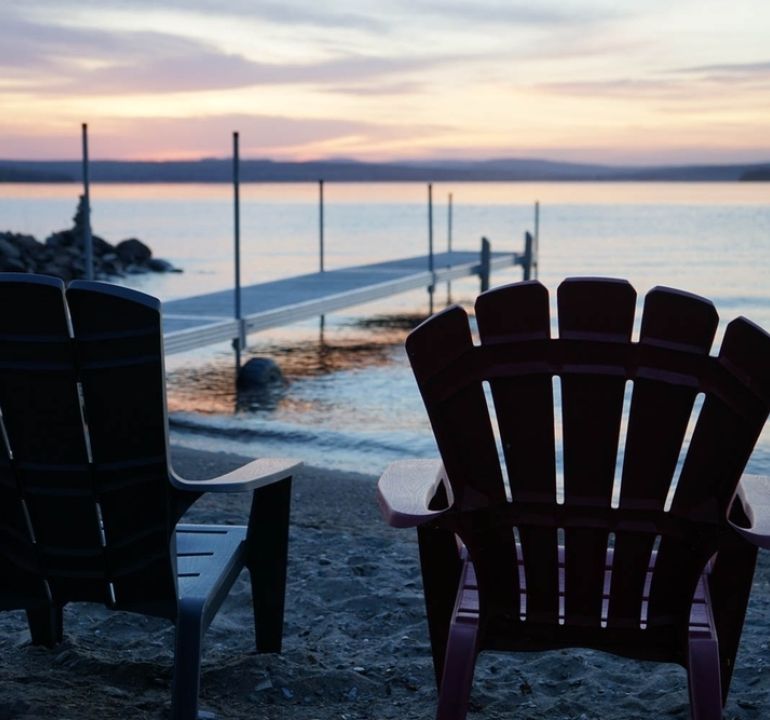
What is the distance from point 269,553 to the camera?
2.85 metres

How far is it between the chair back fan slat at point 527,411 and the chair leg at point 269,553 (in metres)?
0.80

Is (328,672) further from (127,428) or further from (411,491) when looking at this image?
(127,428)

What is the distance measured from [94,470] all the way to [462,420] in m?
0.77

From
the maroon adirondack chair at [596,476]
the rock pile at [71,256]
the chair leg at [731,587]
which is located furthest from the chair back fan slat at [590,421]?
the rock pile at [71,256]

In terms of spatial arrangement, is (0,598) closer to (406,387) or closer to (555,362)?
(555,362)

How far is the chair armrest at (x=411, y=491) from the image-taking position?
2.16 metres

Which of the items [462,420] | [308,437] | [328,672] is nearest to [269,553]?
[328,672]

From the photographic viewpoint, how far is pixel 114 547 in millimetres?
2367

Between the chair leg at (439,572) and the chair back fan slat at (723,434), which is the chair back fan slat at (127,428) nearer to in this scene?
the chair leg at (439,572)

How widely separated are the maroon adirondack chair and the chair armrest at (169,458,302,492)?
0.34 m

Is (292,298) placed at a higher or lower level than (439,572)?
lower

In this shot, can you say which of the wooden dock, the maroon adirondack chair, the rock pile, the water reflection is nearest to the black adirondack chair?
the maroon adirondack chair

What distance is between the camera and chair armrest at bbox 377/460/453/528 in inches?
85.0

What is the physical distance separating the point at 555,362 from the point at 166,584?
0.97 m
